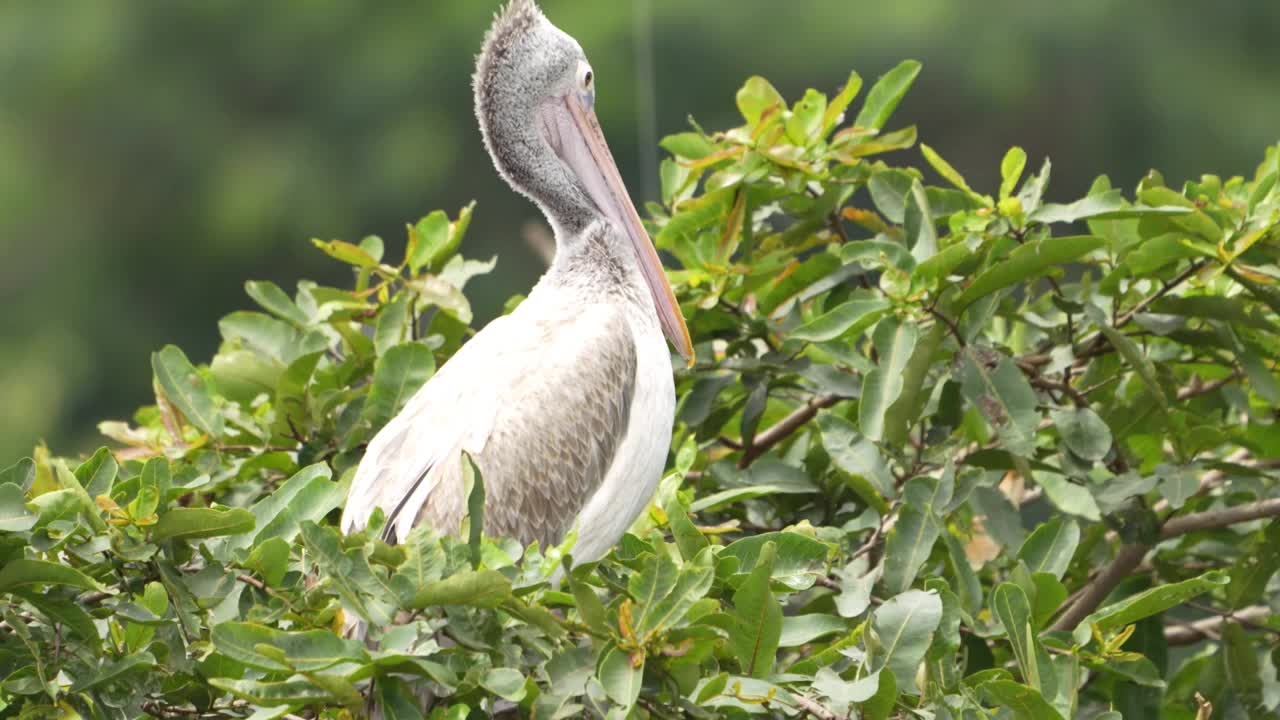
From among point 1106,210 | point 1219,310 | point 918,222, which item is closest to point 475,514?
point 918,222

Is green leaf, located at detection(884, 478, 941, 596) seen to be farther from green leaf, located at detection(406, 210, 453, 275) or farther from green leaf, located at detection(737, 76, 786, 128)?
green leaf, located at detection(406, 210, 453, 275)

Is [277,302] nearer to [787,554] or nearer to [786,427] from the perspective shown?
[786,427]

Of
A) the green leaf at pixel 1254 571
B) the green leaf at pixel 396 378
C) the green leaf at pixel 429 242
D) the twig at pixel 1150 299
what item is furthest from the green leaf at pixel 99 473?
the green leaf at pixel 1254 571

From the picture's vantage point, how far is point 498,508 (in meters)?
2.14

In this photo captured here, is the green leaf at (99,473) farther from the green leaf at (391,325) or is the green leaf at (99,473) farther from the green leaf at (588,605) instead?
the green leaf at (391,325)

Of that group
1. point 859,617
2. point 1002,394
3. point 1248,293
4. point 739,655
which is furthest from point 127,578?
point 1248,293

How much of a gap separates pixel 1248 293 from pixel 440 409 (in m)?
1.15

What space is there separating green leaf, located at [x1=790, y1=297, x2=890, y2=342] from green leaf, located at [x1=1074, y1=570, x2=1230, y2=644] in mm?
495

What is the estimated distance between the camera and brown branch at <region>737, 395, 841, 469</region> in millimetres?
2312

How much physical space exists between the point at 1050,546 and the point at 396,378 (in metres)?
0.91

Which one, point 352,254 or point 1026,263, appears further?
point 352,254

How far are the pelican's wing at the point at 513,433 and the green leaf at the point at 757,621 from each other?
0.62 metres

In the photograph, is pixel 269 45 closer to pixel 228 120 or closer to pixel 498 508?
pixel 228 120

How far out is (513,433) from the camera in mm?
2148
